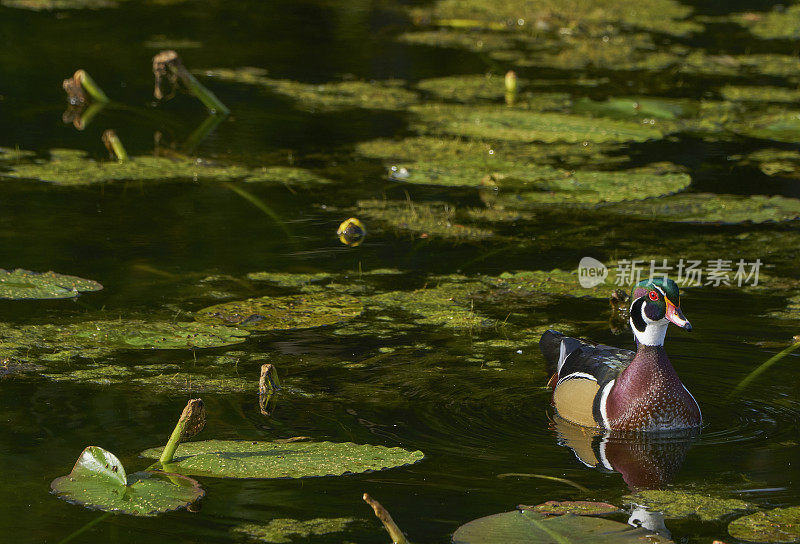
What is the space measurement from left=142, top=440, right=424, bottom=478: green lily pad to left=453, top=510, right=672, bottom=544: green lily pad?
0.62m

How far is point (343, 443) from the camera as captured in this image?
4.93 metres

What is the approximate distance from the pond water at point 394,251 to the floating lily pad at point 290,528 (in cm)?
4

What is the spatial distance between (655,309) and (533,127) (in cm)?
504

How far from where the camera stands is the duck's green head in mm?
5438

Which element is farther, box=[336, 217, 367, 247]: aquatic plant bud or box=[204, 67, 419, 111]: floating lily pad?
box=[204, 67, 419, 111]: floating lily pad

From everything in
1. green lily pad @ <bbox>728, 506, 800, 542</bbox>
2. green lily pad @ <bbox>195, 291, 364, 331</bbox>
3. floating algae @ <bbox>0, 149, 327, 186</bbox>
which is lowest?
green lily pad @ <bbox>728, 506, 800, 542</bbox>

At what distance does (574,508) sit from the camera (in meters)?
4.40

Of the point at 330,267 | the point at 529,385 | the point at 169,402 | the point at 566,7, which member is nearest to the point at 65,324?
the point at 169,402

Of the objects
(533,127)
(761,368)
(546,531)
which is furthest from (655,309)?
(533,127)

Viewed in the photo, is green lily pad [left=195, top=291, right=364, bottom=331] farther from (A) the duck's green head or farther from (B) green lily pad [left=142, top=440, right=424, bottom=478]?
(A) the duck's green head

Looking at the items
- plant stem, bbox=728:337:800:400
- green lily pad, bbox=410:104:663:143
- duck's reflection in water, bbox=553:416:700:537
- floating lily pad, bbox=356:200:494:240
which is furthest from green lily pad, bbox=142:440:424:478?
green lily pad, bbox=410:104:663:143

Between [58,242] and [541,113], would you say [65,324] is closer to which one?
[58,242]

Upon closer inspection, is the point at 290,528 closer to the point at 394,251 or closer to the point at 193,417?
the point at 193,417

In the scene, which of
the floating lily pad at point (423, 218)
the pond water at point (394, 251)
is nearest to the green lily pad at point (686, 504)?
the pond water at point (394, 251)
